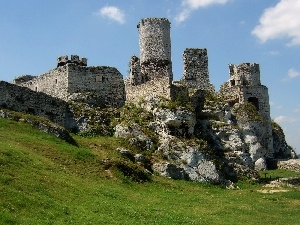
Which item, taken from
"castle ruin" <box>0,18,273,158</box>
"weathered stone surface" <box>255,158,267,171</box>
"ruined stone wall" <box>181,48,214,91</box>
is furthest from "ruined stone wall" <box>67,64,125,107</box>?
"weathered stone surface" <box>255,158,267,171</box>

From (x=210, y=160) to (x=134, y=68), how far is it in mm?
14890

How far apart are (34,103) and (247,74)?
25642 mm

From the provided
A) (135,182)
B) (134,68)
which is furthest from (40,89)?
(135,182)

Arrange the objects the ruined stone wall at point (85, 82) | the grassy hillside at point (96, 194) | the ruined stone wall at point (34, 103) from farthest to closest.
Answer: the ruined stone wall at point (85, 82), the ruined stone wall at point (34, 103), the grassy hillside at point (96, 194)

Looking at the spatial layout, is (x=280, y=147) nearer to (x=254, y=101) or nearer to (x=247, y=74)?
(x=254, y=101)

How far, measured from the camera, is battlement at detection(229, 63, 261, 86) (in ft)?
183

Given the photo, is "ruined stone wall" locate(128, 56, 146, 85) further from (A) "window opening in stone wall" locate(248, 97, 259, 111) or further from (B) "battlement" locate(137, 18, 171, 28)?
(A) "window opening in stone wall" locate(248, 97, 259, 111)

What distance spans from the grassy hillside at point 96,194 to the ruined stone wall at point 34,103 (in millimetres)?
5568

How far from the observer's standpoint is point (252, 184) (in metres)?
40.9

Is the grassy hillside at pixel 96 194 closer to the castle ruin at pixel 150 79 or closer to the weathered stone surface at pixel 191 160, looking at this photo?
the weathered stone surface at pixel 191 160

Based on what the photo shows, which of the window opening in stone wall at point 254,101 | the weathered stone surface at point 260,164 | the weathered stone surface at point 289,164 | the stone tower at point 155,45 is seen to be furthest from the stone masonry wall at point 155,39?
the weathered stone surface at point 289,164

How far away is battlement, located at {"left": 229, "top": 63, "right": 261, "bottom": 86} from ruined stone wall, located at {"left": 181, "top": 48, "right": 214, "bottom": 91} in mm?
4093

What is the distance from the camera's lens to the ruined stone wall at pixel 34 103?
39.7 m

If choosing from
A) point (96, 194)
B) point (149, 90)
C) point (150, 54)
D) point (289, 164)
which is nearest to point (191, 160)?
point (149, 90)
